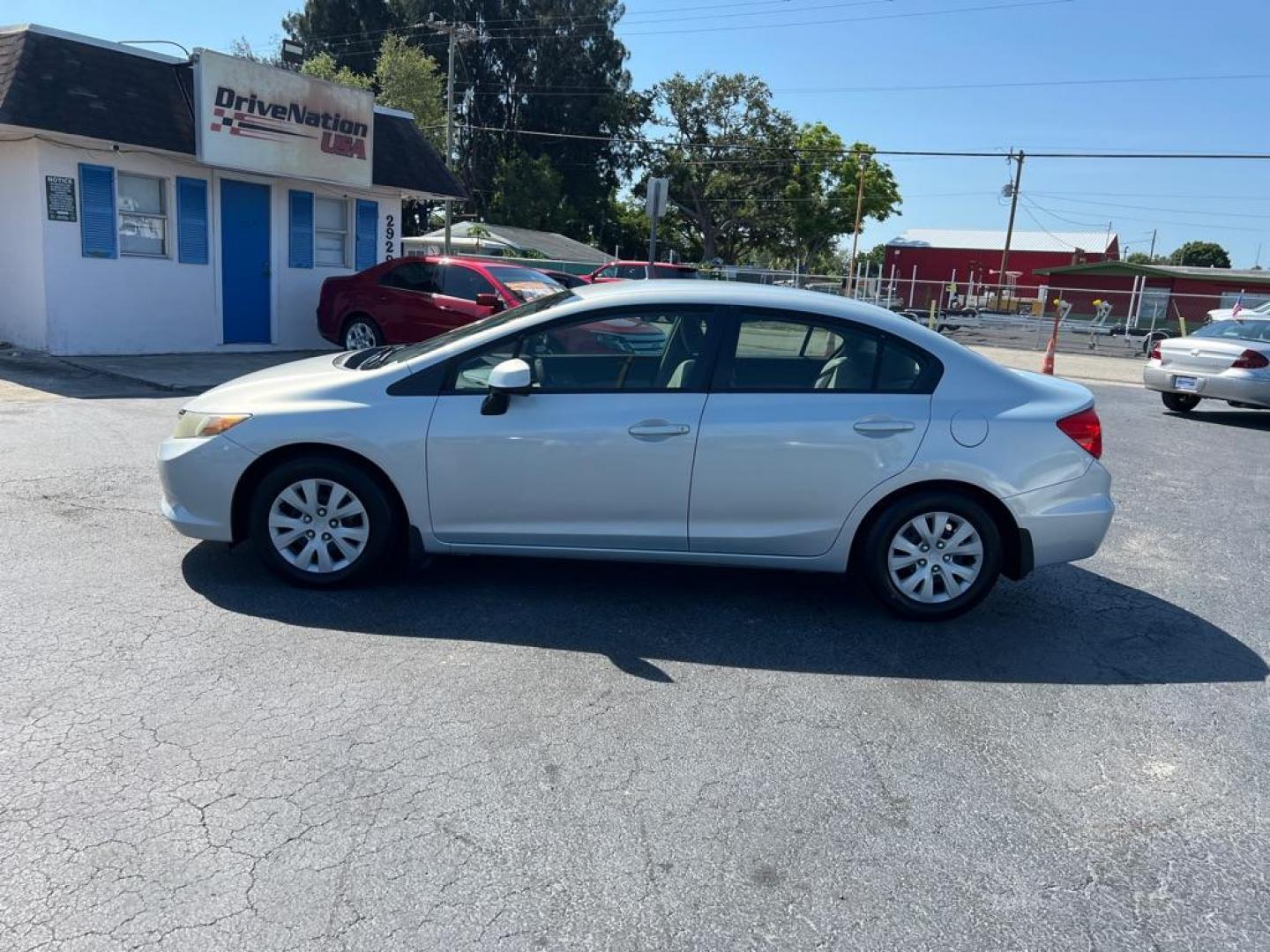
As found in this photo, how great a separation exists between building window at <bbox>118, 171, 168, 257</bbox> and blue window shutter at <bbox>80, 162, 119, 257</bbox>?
0.67 ft

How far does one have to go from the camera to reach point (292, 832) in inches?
118

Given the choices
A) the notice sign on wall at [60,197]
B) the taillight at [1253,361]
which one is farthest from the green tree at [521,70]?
the taillight at [1253,361]

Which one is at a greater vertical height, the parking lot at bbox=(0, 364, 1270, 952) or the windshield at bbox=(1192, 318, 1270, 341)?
the windshield at bbox=(1192, 318, 1270, 341)

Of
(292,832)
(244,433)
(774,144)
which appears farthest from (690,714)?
(774,144)

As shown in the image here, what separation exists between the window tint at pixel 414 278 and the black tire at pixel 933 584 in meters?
9.50

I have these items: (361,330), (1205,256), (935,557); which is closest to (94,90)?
(361,330)

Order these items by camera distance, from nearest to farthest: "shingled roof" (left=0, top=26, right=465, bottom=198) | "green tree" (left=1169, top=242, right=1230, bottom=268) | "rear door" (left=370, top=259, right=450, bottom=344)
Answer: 1. "shingled roof" (left=0, top=26, right=465, bottom=198)
2. "rear door" (left=370, top=259, right=450, bottom=344)
3. "green tree" (left=1169, top=242, right=1230, bottom=268)

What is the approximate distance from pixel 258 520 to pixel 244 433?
433mm

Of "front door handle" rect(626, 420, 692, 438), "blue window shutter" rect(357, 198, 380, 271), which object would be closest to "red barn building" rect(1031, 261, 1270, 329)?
"blue window shutter" rect(357, 198, 380, 271)

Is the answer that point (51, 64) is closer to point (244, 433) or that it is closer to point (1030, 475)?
point (244, 433)

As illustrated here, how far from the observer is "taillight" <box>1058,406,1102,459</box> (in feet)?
15.9

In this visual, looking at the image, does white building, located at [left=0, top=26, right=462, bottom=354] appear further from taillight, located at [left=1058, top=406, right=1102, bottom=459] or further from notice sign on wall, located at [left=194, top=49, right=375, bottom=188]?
taillight, located at [left=1058, top=406, right=1102, bottom=459]

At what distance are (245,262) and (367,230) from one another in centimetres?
247

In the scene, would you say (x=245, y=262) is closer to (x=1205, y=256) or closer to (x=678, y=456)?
(x=678, y=456)
